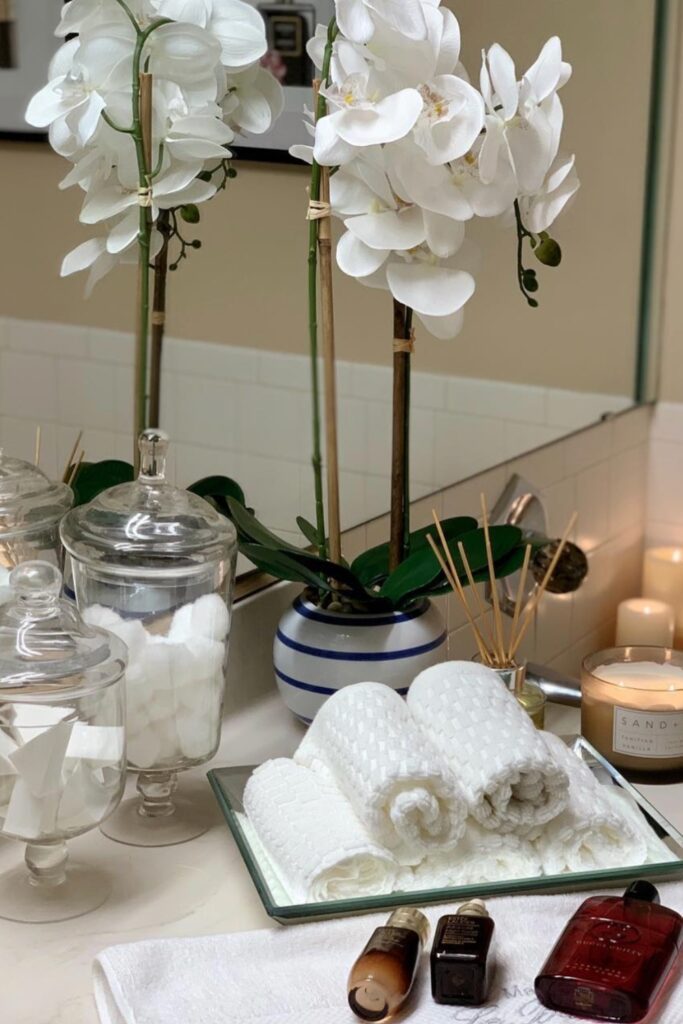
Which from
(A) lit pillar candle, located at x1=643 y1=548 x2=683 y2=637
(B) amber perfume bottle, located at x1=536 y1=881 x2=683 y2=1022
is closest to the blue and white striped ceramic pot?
(B) amber perfume bottle, located at x1=536 y1=881 x2=683 y2=1022

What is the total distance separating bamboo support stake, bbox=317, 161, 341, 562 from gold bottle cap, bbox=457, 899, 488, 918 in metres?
Result: 0.43

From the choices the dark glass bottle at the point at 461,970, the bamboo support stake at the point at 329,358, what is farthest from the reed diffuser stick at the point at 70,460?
the dark glass bottle at the point at 461,970

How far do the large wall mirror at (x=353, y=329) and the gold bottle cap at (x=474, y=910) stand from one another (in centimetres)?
51

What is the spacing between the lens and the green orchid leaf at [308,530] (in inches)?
57.2

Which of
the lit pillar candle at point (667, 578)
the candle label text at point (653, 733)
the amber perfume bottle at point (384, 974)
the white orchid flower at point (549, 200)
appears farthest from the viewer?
the lit pillar candle at point (667, 578)

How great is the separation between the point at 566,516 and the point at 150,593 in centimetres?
96

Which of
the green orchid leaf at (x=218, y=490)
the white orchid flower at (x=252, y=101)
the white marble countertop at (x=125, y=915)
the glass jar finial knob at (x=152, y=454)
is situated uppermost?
the white orchid flower at (x=252, y=101)

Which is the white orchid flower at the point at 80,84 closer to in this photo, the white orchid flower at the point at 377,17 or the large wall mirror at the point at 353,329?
the large wall mirror at the point at 353,329

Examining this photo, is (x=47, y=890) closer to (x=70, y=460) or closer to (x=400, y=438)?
(x=70, y=460)

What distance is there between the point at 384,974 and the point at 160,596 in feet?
1.14

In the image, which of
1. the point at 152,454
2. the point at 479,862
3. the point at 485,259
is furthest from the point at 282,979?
the point at 485,259

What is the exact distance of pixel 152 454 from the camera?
1.15m

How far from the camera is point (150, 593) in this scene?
1134 millimetres

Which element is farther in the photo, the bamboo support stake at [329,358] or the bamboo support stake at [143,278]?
the bamboo support stake at [329,358]
